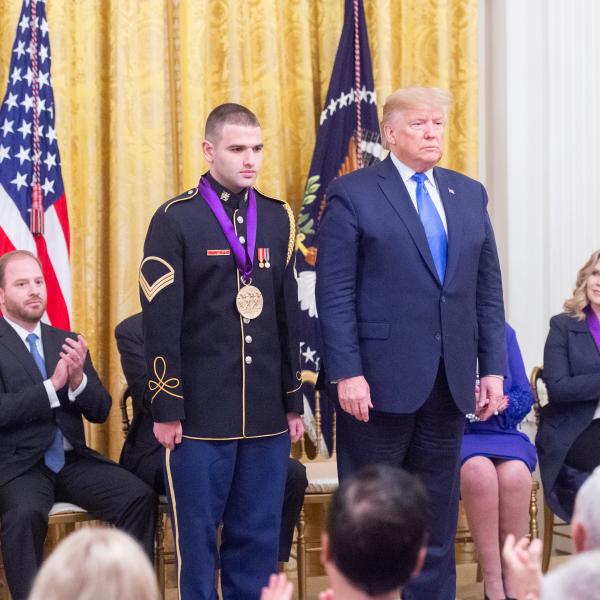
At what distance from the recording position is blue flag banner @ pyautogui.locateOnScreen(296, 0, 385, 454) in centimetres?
577

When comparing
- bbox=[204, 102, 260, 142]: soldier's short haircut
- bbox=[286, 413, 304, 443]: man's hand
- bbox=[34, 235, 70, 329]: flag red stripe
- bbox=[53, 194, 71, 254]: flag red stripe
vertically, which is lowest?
bbox=[286, 413, 304, 443]: man's hand

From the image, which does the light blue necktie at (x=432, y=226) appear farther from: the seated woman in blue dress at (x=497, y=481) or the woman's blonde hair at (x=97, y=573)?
the woman's blonde hair at (x=97, y=573)

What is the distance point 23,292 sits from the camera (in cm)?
469

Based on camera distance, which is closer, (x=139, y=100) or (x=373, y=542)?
(x=373, y=542)

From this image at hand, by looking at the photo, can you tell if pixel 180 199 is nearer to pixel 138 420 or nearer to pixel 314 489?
pixel 138 420

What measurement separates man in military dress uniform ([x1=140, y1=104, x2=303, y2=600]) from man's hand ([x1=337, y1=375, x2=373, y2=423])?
0.31 meters

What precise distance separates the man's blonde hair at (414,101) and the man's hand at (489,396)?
0.93m

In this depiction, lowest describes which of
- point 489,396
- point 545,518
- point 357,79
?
point 545,518

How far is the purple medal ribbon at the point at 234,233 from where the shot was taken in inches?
146

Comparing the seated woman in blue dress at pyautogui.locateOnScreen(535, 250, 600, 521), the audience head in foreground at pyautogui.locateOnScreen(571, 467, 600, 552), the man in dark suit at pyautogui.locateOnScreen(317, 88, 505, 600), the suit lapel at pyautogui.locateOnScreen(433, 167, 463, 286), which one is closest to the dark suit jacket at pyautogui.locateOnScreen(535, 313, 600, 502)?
the seated woman in blue dress at pyautogui.locateOnScreen(535, 250, 600, 521)

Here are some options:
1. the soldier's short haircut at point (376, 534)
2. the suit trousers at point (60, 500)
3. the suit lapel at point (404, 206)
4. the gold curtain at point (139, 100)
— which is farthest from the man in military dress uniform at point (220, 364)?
the gold curtain at point (139, 100)

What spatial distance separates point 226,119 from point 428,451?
130 centimetres

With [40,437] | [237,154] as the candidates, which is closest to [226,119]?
[237,154]

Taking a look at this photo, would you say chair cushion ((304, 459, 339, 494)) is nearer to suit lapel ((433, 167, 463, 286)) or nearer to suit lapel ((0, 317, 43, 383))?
suit lapel ((0, 317, 43, 383))
